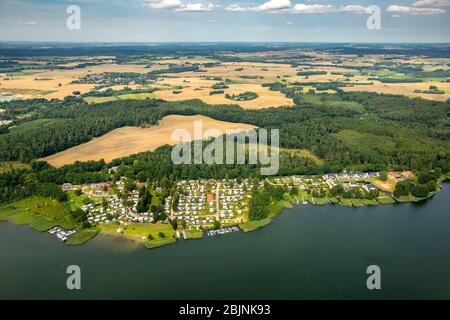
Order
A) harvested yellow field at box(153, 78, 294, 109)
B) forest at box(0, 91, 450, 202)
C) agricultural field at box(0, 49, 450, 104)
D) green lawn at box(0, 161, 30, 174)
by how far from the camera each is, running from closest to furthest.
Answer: forest at box(0, 91, 450, 202)
green lawn at box(0, 161, 30, 174)
harvested yellow field at box(153, 78, 294, 109)
agricultural field at box(0, 49, 450, 104)

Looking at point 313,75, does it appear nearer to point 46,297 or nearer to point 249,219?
point 249,219

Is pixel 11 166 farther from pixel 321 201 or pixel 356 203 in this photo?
pixel 356 203

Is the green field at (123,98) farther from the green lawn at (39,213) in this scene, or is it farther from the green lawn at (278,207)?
the green lawn at (278,207)

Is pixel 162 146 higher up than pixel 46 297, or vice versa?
pixel 162 146

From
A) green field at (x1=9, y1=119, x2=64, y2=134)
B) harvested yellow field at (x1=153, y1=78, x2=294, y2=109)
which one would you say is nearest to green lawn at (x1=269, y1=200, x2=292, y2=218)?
harvested yellow field at (x1=153, y1=78, x2=294, y2=109)

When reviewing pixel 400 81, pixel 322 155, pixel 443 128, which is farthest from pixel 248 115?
pixel 400 81

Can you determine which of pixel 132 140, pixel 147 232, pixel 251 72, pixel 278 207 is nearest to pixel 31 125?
pixel 132 140

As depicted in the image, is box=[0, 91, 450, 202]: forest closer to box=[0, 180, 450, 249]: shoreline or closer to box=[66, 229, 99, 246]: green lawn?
box=[0, 180, 450, 249]: shoreline
